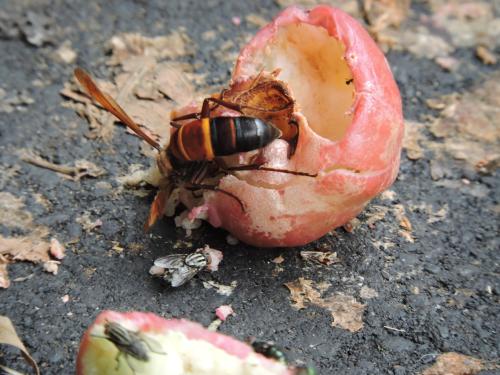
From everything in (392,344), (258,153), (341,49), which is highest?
(341,49)

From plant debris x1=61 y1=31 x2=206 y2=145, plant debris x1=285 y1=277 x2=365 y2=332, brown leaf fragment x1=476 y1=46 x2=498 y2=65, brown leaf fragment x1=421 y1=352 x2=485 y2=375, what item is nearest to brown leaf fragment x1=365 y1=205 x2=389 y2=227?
plant debris x1=285 y1=277 x2=365 y2=332

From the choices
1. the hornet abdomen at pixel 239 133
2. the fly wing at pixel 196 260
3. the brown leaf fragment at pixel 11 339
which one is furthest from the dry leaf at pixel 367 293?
the brown leaf fragment at pixel 11 339

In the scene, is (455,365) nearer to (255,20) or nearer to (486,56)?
(486,56)

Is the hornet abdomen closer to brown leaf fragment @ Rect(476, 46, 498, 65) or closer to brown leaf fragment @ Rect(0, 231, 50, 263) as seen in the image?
brown leaf fragment @ Rect(0, 231, 50, 263)

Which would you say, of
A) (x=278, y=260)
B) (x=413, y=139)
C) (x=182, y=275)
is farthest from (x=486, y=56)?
(x=182, y=275)

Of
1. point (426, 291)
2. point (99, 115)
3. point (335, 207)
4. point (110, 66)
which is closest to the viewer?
point (335, 207)

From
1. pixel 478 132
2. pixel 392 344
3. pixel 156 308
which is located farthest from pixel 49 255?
pixel 478 132

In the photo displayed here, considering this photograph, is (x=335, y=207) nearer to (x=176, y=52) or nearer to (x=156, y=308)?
(x=156, y=308)
